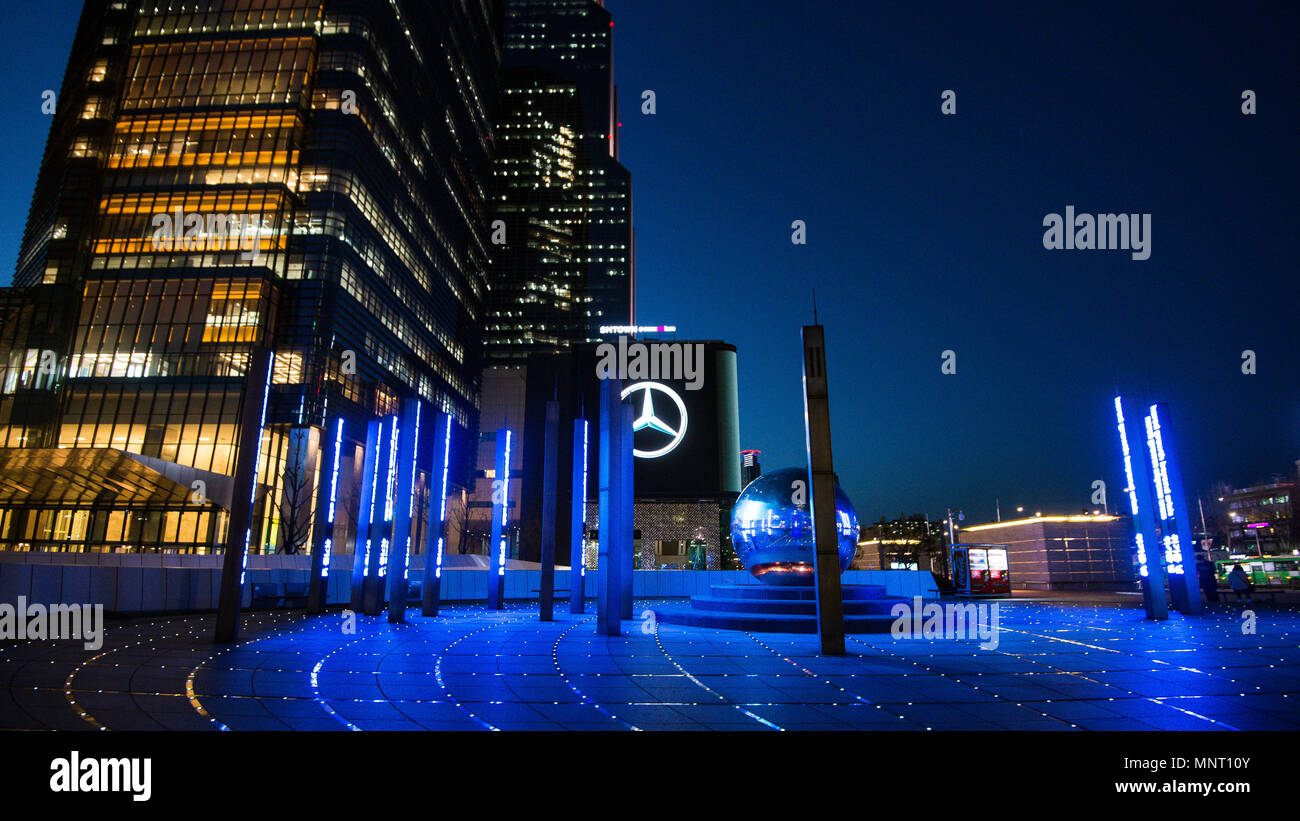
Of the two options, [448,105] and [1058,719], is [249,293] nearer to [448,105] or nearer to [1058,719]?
[448,105]

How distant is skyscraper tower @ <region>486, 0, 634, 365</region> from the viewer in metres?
155

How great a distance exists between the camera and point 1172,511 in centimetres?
1673

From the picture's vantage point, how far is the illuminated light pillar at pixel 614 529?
12.9m

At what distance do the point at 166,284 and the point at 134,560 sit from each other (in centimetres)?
3617

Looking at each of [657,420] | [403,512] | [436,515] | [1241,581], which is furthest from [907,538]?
[403,512]

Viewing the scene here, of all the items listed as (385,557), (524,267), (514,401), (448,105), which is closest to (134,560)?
(385,557)

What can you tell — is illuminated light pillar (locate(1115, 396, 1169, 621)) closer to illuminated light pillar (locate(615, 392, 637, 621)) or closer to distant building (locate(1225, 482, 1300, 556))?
illuminated light pillar (locate(615, 392, 637, 621))

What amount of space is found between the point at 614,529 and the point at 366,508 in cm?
781

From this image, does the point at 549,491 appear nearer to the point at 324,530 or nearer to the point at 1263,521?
the point at 324,530

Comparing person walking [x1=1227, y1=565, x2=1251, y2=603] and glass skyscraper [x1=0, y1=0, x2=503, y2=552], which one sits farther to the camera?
glass skyscraper [x1=0, y1=0, x2=503, y2=552]

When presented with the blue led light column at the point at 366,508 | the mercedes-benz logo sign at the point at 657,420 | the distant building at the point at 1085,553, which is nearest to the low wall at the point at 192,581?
the blue led light column at the point at 366,508

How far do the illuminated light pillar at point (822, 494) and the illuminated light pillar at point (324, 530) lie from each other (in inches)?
515

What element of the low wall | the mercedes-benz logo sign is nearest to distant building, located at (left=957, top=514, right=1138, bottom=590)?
the low wall

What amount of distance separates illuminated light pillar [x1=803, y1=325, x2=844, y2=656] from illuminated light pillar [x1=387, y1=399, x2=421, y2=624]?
915 centimetres
